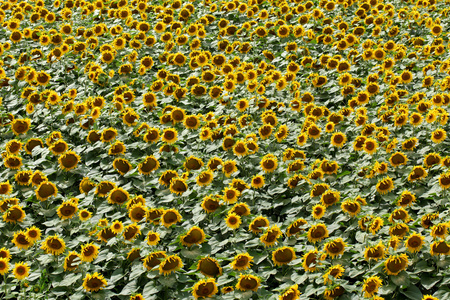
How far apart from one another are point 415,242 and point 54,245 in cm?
347

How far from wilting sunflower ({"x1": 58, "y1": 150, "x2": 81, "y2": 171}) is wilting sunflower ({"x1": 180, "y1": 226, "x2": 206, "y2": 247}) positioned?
80.8 inches

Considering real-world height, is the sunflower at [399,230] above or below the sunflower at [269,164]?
below

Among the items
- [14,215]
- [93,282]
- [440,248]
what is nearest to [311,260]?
[440,248]

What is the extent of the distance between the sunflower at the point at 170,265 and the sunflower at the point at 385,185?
7.63ft

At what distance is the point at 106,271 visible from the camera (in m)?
5.28

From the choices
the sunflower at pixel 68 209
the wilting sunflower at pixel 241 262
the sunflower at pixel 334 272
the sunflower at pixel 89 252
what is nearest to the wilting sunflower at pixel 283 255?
the wilting sunflower at pixel 241 262

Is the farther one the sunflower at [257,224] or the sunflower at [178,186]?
the sunflower at [178,186]

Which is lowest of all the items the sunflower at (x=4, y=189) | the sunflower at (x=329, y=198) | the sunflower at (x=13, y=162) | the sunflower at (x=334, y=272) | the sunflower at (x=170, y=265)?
the sunflower at (x=334, y=272)

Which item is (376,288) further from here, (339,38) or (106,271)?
(339,38)

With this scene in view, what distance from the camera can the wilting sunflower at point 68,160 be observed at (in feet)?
20.5

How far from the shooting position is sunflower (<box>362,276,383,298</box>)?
432 centimetres

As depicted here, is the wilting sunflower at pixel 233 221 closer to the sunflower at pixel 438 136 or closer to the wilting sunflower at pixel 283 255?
the wilting sunflower at pixel 283 255

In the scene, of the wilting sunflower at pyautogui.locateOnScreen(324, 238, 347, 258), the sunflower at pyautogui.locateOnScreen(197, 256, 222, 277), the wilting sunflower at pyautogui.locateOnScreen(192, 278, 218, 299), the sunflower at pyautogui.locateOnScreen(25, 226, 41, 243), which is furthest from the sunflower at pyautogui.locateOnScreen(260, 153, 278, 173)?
the sunflower at pyautogui.locateOnScreen(25, 226, 41, 243)

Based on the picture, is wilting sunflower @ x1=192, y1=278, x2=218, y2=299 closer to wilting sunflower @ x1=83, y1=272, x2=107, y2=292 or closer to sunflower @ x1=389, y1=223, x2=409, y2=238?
wilting sunflower @ x1=83, y1=272, x2=107, y2=292
